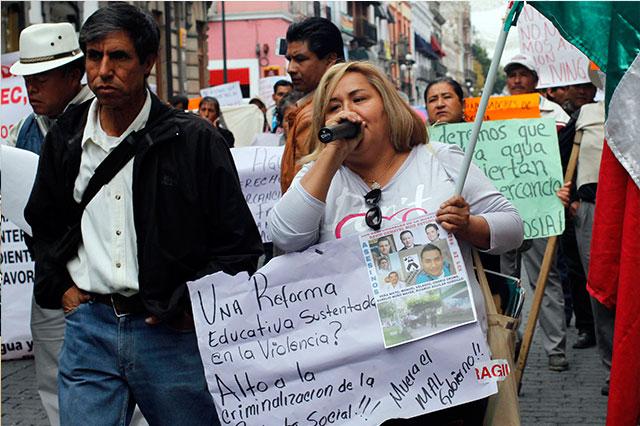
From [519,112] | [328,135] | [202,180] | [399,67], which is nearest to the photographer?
[328,135]

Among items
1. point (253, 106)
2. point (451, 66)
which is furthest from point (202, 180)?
point (451, 66)

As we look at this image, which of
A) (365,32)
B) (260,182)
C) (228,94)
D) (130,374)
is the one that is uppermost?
(130,374)

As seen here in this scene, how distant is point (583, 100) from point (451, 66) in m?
125

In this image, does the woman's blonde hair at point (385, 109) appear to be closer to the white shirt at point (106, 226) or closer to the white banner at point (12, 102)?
the white shirt at point (106, 226)

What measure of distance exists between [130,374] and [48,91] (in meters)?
1.98

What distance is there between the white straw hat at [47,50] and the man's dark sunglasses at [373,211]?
2133 millimetres

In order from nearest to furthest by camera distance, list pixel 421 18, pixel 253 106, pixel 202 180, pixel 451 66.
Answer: pixel 202 180 → pixel 253 106 → pixel 421 18 → pixel 451 66

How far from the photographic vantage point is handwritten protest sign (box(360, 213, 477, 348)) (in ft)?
11.7

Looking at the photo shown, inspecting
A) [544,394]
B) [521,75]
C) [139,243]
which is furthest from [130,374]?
[521,75]

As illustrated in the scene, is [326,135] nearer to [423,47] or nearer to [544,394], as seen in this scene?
[544,394]

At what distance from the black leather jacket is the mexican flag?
1199 mm

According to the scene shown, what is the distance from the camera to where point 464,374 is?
3568 mm

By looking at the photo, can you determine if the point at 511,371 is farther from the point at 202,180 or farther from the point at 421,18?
the point at 421,18

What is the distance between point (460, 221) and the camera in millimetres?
3520
